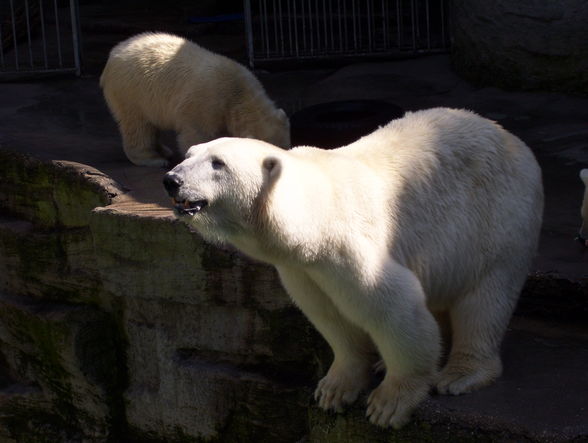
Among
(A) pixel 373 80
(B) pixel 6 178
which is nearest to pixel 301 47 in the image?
(A) pixel 373 80

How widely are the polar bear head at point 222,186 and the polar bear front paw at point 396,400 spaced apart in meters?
0.86

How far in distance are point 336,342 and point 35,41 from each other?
7752mm

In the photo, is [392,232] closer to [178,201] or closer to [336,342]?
[336,342]

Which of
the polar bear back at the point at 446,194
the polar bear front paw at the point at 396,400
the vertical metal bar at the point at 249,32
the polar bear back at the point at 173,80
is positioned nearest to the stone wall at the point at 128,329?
the polar bear back at the point at 173,80

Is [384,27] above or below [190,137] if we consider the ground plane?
above

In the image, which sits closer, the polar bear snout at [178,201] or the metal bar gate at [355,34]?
the polar bear snout at [178,201]

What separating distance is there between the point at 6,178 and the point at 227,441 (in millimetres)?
2229

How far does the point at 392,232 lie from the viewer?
3350 mm

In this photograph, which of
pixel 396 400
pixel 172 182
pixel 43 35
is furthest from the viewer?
pixel 43 35

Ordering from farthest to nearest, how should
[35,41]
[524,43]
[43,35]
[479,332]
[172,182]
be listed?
[35,41] → [43,35] → [524,43] → [479,332] → [172,182]

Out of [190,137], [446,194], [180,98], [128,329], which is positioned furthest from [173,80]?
[446,194]

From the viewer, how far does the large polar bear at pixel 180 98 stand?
5.99 m

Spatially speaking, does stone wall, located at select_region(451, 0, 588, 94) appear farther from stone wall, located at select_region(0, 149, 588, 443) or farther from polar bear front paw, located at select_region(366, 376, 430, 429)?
polar bear front paw, located at select_region(366, 376, 430, 429)

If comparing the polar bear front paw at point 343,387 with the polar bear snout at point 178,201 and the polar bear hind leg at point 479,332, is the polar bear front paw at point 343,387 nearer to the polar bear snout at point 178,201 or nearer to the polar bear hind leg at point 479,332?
the polar bear hind leg at point 479,332
